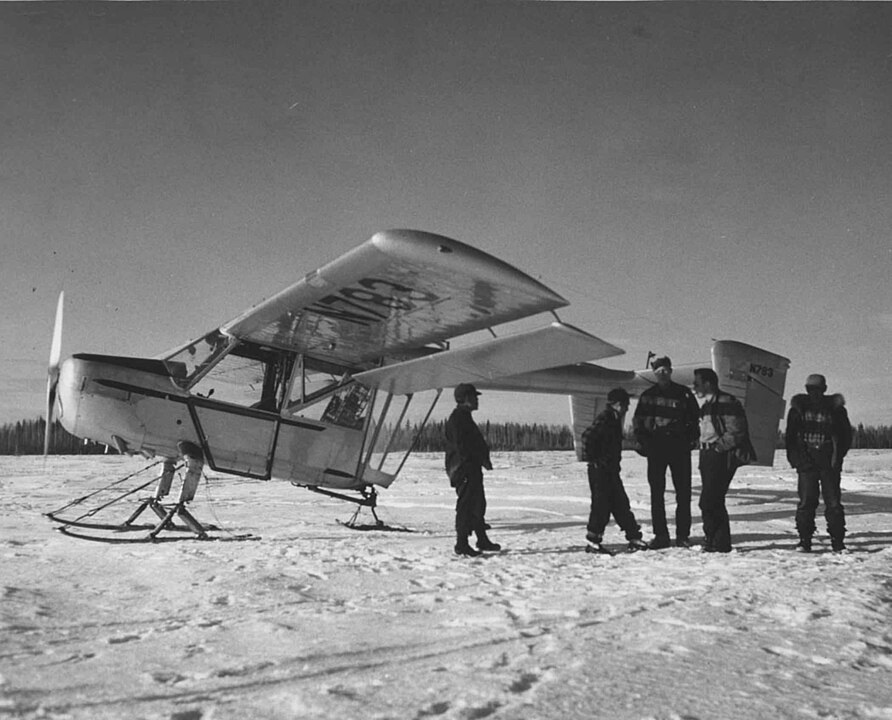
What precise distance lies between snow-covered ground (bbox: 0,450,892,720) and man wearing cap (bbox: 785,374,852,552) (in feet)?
1.30

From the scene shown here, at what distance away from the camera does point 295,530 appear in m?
6.70

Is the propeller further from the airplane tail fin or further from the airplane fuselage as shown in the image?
the airplane tail fin

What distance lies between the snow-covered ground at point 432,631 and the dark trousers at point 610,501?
1.26ft

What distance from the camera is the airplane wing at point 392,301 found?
468 centimetres

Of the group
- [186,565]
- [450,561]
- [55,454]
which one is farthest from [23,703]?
[55,454]

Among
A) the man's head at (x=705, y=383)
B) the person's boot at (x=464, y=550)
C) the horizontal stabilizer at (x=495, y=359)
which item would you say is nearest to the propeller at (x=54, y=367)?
the horizontal stabilizer at (x=495, y=359)

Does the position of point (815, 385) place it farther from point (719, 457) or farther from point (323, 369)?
point (323, 369)

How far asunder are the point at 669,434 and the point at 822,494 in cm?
136

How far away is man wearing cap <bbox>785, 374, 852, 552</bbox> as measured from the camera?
5523 millimetres


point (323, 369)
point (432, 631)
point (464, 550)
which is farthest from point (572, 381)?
point (432, 631)

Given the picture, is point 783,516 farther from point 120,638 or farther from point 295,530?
point 120,638

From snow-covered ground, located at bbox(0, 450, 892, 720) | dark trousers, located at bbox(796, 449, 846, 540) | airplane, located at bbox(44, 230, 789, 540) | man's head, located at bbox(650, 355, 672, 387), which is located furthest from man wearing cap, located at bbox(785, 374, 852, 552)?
airplane, located at bbox(44, 230, 789, 540)

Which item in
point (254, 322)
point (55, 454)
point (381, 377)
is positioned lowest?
point (55, 454)

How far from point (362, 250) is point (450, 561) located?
247 cm
